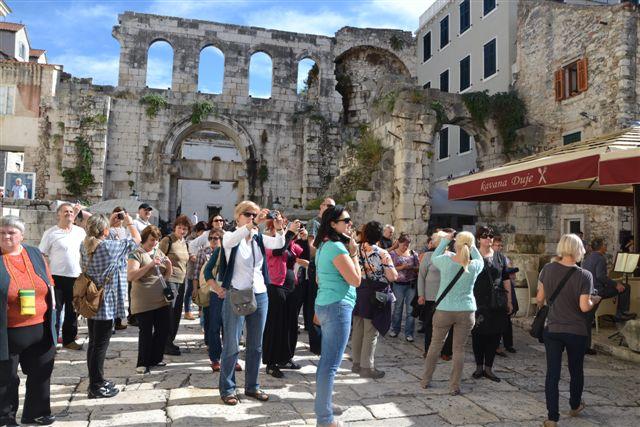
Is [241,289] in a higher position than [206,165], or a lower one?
lower

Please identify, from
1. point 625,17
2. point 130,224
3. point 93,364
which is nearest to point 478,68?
point 625,17

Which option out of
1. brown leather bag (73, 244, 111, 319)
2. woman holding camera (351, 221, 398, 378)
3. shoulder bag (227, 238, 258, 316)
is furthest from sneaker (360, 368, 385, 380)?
brown leather bag (73, 244, 111, 319)

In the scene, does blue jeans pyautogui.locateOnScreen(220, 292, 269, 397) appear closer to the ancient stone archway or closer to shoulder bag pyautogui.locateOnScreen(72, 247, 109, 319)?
shoulder bag pyautogui.locateOnScreen(72, 247, 109, 319)

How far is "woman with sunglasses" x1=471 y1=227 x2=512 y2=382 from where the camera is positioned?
520cm

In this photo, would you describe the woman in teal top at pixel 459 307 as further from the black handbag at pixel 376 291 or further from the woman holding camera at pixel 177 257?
the woman holding camera at pixel 177 257

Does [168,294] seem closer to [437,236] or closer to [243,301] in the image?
[243,301]

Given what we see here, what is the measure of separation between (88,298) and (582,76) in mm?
15705

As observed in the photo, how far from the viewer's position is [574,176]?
566cm

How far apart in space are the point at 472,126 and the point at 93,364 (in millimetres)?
15356

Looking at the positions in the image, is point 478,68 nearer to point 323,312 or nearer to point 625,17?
point 625,17

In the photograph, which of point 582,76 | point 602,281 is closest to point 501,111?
point 582,76

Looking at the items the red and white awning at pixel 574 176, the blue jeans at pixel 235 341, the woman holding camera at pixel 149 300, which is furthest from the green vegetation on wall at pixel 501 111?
the blue jeans at pixel 235 341

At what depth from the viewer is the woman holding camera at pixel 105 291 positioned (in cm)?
425

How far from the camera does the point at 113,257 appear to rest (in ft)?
14.3
